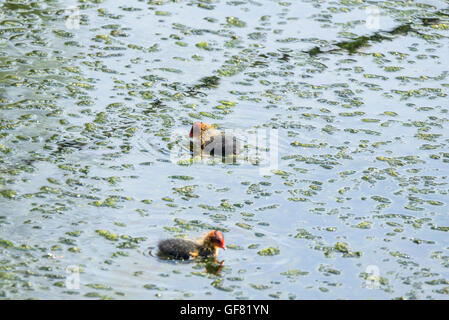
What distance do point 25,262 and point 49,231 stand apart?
599mm

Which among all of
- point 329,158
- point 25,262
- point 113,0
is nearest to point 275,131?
point 329,158

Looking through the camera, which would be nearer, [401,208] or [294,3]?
[401,208]

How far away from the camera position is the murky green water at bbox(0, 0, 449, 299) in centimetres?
824

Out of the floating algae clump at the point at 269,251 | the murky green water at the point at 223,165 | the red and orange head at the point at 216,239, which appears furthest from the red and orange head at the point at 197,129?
the red and orange head at the point at 216,239

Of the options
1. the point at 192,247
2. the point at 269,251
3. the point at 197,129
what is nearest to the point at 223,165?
the point at 197,129

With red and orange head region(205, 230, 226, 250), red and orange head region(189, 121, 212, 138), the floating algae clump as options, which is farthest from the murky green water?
red and orange head region(189, 121, 212, 138)

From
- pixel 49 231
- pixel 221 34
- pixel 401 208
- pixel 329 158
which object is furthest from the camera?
pixel 221 34

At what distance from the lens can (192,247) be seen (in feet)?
27.2

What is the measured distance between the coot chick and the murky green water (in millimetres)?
116

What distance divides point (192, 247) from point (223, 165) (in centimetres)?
222

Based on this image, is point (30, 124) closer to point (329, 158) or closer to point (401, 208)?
point (329, 158)

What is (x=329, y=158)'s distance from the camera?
10.6 metres

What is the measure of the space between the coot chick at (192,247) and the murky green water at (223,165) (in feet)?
0.38

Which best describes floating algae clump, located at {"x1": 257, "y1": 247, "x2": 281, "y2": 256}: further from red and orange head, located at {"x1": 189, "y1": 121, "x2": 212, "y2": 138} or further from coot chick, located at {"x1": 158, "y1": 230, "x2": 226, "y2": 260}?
red and orange head, located at {"x1": 189, "y1": 121, "x2": 212, "y2": 138}
